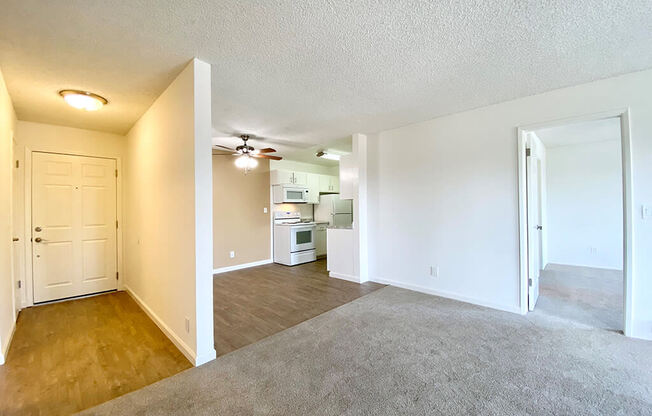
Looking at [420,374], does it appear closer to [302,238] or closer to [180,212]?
[180,212]

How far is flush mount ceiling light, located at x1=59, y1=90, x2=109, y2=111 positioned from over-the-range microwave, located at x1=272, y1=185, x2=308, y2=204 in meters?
3.58

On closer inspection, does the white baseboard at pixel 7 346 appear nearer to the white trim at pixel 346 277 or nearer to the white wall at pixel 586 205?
the white trim at pixel 346 277

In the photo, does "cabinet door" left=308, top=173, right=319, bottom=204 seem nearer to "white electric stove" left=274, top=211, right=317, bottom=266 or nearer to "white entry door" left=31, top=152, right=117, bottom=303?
"white electric stove" left=274, top=211, right=317, bottom=266

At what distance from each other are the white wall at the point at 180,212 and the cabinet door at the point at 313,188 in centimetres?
380

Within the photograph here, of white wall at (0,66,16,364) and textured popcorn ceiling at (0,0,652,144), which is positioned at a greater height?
textured popcorn ceiling at (0,0,652,144)

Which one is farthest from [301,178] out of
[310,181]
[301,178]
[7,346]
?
[7,346]

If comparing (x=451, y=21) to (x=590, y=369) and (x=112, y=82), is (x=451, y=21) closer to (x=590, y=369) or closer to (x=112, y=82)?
(x=590, y=369)

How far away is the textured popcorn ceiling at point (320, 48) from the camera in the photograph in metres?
1.64

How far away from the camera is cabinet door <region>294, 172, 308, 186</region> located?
6.36 metres

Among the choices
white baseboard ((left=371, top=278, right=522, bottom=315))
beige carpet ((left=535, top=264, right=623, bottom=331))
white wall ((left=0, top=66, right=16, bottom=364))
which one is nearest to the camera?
white wall ((left=0, top=66, right=16, bottom=364))

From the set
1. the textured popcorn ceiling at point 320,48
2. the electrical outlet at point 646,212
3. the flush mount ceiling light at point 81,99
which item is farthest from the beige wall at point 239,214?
the electrical outlet at point 646,212

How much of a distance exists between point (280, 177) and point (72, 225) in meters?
3.54

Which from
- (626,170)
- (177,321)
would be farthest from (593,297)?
(177,321)

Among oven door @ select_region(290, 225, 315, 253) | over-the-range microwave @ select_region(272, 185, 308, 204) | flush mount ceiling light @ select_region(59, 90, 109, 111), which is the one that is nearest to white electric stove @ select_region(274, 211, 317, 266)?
oven door @ select_region(290, 225, 315, 253)
